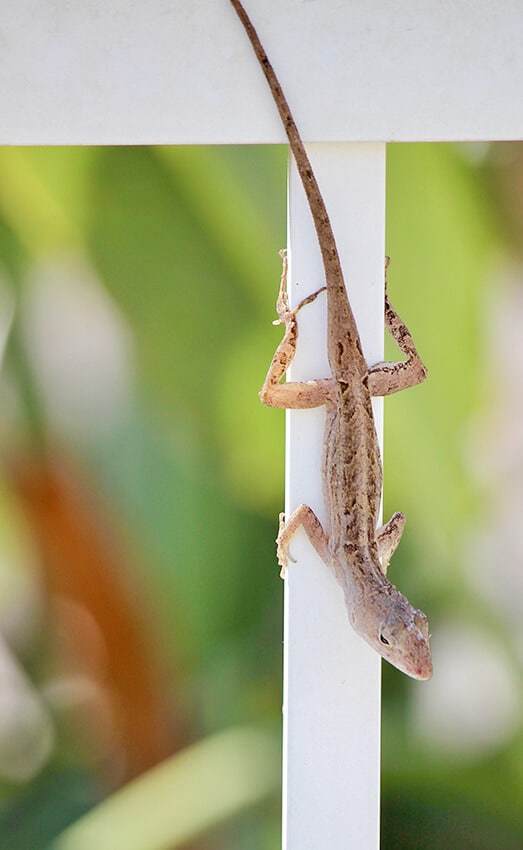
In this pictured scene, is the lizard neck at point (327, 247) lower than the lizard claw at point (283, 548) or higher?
higher

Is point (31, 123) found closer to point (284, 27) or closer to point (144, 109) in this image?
point (144, 109)

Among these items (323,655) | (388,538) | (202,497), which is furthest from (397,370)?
(202,497)

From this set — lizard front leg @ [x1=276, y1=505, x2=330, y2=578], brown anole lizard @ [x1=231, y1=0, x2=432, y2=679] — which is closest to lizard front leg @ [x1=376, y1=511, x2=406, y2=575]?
brown anole lizard @ [x1=231, y1=0, x2=432, y2=679]

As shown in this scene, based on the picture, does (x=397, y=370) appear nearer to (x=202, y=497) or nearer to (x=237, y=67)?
(x=237, y=67)

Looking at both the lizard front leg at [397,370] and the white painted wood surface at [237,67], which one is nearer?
the white painted wood surface at [237,67]

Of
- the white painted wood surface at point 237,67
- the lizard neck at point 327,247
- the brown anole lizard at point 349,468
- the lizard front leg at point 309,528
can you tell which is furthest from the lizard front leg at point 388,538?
the white painted wood surface at point 237,67

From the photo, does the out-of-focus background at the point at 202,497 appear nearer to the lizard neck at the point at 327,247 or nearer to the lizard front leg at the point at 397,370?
Result: the lizard front leg at the point at 397,370

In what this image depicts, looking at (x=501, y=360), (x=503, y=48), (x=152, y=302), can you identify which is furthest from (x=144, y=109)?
(x=501, y=360)
